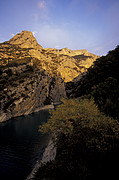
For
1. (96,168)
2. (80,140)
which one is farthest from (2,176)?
(96,168)

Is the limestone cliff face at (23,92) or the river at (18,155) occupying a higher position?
the limestone cliff face at (23,92)

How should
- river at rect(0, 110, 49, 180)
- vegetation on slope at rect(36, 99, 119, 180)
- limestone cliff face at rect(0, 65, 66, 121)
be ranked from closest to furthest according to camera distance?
vegetation on slope at rect(36, 99, 119, 180), river at rect(0, 110, 49, 180), limestone cliff face at rect(0, 65, 66, 121)

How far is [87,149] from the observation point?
1413 cm

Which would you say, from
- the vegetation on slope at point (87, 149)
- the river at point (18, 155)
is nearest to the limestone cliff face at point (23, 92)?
the river at point (18, 155)

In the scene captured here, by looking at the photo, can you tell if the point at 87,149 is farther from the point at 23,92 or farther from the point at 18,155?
the point at 23,92

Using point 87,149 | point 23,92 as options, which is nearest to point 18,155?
point 87,149

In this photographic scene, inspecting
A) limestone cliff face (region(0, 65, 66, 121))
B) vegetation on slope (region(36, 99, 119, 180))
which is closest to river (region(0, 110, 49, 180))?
vegetation on slope (region(36, 99, 119, 180))

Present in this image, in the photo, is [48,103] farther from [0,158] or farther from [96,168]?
[96,168]

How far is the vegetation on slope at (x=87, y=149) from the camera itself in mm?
11219

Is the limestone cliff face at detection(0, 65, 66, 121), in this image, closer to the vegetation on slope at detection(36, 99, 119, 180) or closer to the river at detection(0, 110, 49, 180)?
the river at detection(0, 110, 49, 180)

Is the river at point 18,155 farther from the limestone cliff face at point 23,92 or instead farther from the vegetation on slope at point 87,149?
→ the limestone cliff face at point 23,92

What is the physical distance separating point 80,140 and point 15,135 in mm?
32539

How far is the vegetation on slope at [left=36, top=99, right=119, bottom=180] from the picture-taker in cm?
1122

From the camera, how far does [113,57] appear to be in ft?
194
